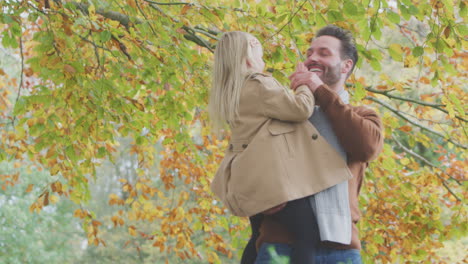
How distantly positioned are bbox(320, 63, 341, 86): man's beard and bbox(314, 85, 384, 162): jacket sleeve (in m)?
0.25

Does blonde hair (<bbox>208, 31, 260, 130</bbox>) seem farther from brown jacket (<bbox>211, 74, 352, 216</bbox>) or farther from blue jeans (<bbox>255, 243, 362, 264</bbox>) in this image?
blue jeans (<bbox>255, 243, 362, 264</bbox>)

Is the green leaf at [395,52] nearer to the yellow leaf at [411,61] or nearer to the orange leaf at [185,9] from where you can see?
the yellow leaf at [411,61]

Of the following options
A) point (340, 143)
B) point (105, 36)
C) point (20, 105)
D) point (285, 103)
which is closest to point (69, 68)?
point (105, 36)

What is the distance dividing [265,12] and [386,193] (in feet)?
8.08

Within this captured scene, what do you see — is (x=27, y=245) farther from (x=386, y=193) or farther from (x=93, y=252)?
(x=386, y=193)

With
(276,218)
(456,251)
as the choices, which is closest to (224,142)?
(276,218)

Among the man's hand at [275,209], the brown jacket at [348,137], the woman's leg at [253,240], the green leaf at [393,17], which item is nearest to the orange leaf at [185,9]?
the green leaf at [393,17]

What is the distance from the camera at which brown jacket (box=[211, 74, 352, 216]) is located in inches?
79.6

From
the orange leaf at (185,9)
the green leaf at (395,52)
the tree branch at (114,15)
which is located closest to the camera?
the green leaf at (395,52)

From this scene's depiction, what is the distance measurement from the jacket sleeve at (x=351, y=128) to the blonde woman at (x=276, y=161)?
2.6 inches

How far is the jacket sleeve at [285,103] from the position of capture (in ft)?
6.75

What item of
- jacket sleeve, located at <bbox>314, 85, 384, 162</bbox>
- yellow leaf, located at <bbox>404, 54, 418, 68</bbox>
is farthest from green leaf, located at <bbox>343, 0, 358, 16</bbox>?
yellow leaf, located at <bbox>404, 54, 418, 68</bbox>

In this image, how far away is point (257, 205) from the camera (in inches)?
80.1

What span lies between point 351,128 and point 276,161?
0.31 metres
